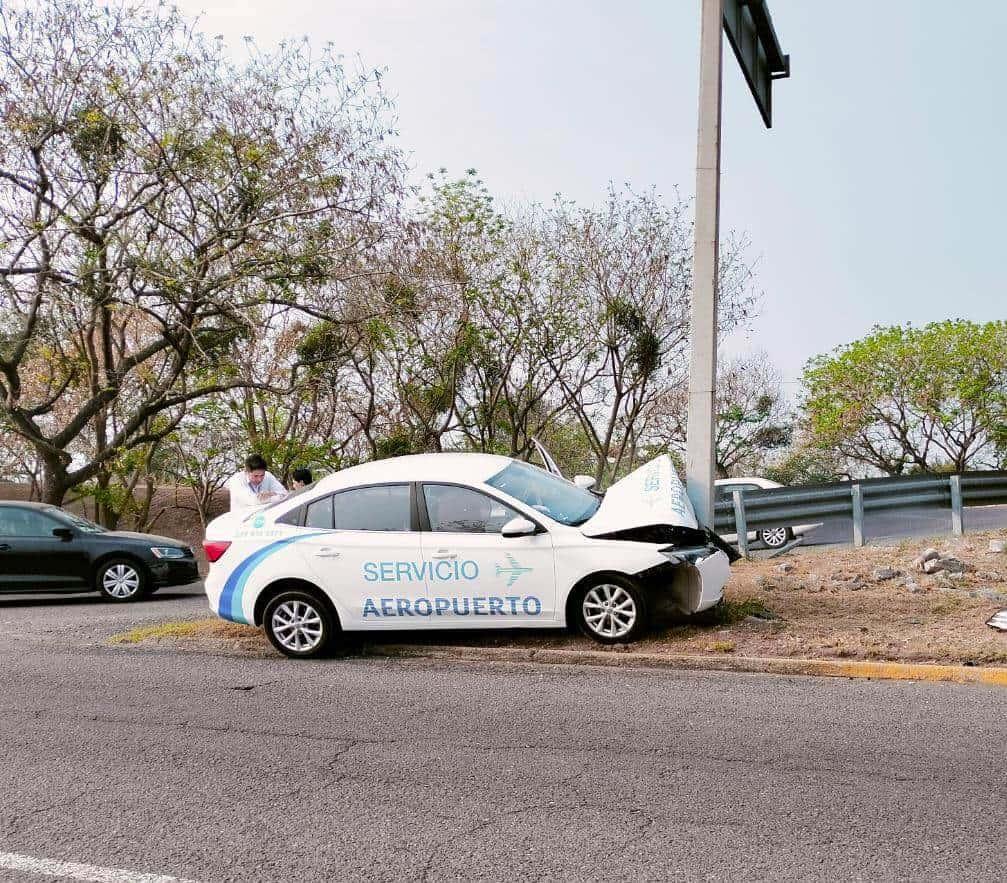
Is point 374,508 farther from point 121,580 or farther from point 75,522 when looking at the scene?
point 75,522

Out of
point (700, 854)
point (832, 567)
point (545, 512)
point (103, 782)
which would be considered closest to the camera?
point (700, 854)

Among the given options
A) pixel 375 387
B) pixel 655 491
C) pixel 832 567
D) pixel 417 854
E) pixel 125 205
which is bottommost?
pixel 417 854


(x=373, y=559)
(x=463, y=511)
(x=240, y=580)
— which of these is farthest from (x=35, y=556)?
(x=463, y=511)

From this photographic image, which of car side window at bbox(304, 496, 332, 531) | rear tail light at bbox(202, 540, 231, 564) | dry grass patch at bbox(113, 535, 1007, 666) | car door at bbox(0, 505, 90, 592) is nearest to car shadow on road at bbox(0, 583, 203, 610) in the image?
car door at bbox(0, 505, 90, 592)

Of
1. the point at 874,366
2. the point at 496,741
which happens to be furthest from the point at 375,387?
the point at 496,741

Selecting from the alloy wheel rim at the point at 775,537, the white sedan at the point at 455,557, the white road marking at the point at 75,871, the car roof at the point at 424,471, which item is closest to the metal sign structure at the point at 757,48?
the white sedan at the point at 455,557

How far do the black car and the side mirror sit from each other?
8408 millimetres

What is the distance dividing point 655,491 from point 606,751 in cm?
348

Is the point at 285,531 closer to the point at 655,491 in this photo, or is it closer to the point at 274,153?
the point at 655,491

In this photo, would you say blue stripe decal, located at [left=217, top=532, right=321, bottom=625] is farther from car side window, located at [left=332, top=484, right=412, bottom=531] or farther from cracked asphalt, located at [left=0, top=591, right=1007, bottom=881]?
cracked asphalt, located at [left=0, top=591, right=1007, bottom=881]

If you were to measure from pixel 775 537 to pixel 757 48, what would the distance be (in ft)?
30.0

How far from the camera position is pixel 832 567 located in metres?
10.9

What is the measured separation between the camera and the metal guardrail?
1447 cm

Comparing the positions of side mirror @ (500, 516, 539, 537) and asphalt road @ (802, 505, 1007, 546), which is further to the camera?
asphalt road @ (802, 505, 1007, 546)
